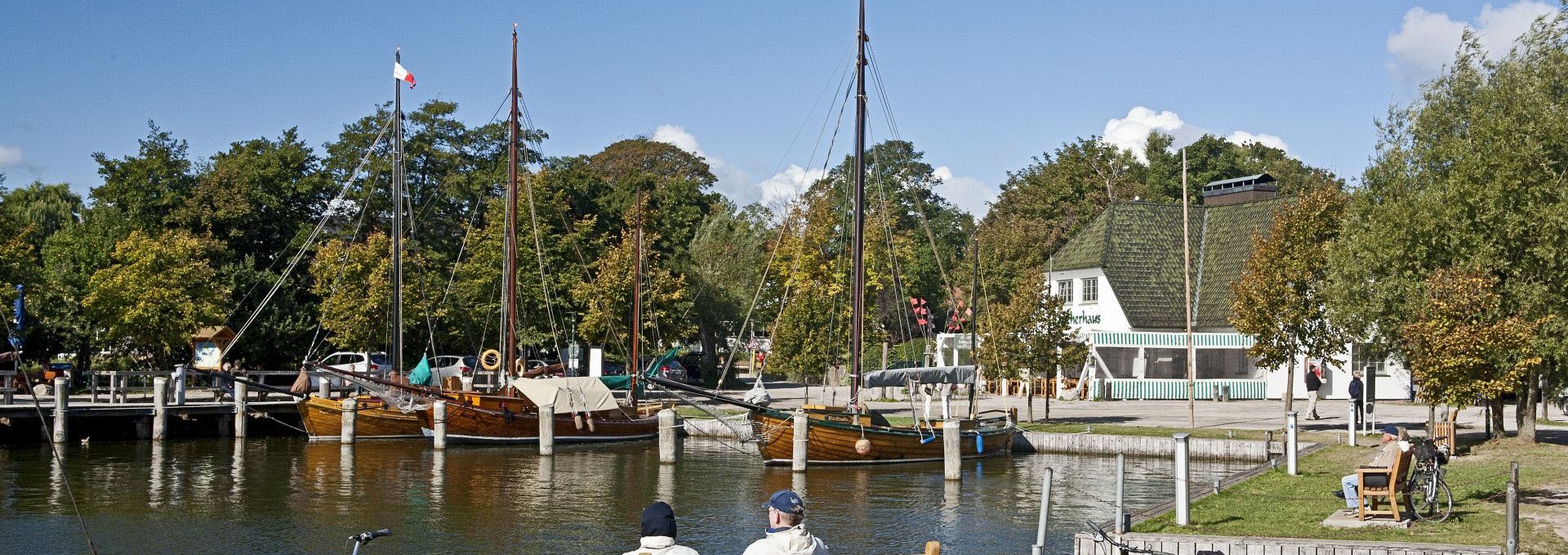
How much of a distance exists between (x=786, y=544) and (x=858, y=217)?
25.2m

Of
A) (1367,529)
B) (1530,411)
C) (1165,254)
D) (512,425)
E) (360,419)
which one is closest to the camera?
(1367,529)

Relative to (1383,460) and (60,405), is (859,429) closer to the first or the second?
(1383,460)

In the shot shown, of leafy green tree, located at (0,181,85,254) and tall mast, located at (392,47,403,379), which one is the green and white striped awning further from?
leafy green tree, located at (0,181,85,254)

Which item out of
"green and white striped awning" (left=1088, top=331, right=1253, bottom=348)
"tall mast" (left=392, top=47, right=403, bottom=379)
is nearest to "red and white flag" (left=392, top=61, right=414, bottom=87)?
"tall mast" (left=392, top=47, right=403, bottom=379)

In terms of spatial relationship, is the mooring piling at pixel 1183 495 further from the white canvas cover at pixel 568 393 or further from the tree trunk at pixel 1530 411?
the white canvas cover at pixel 568 393

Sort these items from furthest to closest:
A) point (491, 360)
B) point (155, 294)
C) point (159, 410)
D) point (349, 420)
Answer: point (491, 360)
point (155, 294)
point (349, 420)
point (159, 410)

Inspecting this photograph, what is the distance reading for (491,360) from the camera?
157 feet

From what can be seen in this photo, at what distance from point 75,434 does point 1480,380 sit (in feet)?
114

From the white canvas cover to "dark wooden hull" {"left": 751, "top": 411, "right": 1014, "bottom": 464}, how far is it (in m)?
8.30

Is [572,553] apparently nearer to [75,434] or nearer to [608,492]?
[608,492]

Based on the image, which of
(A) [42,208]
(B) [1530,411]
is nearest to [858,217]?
(B) [1530,411]

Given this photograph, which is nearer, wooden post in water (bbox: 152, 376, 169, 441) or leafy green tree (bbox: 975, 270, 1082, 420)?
wooden post in water (bbox: 152, 376, 169, 441)

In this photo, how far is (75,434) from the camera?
127ft

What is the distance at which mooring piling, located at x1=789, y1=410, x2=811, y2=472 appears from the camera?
30.9 metres
